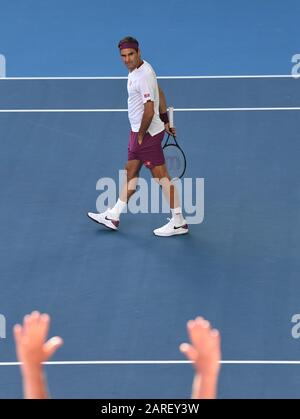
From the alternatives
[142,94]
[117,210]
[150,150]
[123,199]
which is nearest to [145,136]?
[150,150]

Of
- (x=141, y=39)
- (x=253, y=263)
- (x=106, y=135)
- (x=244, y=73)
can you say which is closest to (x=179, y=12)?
(x=141, y=39)

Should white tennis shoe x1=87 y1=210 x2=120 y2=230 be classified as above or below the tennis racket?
below

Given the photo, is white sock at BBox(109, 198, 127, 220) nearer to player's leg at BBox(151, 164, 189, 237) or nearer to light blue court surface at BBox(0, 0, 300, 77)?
player's leg at BBox(151, 164, 189, 237)

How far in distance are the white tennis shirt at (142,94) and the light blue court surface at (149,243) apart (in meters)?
1.09

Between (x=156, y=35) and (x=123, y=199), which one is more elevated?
(x=156, y=35)

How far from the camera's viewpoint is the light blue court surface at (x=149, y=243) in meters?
9.03

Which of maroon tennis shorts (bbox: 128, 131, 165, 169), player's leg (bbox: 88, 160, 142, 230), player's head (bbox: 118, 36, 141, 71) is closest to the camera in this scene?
player's head (bbox: 118, 36, 141, 71)

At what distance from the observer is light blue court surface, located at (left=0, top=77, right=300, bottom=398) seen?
9031mm

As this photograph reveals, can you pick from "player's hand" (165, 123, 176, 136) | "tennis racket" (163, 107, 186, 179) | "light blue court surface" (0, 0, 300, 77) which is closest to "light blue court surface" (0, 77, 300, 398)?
"tennis racket" (163, 107, 186, 179)

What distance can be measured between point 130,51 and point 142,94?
0.44 metres

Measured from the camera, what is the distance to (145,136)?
11.2 metres

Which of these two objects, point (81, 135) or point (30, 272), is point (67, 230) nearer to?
point (30, 272)

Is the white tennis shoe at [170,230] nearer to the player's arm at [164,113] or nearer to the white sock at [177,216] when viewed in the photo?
the white sock at [177,216]

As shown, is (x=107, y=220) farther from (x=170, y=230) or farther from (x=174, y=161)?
(x=174, y=161)
